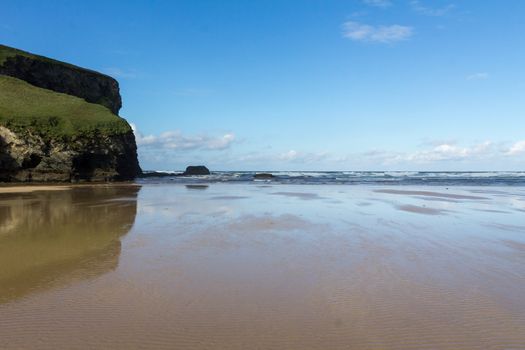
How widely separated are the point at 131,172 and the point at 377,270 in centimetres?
5307

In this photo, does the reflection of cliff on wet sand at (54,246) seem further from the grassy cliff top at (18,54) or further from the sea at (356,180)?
the grassy cliff top at (18,54)

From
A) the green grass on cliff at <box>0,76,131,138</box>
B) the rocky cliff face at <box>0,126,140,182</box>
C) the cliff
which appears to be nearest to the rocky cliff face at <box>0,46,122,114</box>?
the cliff

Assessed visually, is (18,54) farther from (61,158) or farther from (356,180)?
(356,180)

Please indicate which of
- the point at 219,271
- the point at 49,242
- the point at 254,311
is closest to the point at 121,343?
the point at 254,311

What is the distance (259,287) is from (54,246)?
561cm

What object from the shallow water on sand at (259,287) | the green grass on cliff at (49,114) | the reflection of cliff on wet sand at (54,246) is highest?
the green grass on cliff at (49,114)

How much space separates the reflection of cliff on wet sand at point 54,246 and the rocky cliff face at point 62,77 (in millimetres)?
67278

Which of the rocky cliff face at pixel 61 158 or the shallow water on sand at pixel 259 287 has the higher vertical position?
the rocky cliff face at pixel 61 158

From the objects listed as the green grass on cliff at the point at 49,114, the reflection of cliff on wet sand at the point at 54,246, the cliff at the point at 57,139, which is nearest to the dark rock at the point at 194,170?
the cliff at the point at 57,139

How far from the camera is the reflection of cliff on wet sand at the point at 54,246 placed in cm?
630

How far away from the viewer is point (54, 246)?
28.8ft

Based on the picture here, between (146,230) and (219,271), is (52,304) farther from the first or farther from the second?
(146,230)

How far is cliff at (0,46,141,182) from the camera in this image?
1759 inches

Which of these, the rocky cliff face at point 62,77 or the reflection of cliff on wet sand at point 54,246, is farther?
the rocky cliff face at point 62,77
